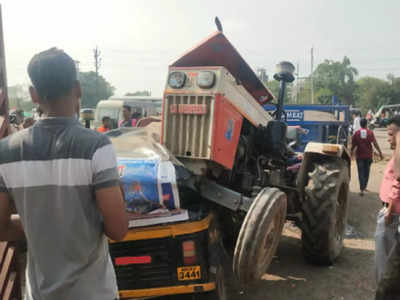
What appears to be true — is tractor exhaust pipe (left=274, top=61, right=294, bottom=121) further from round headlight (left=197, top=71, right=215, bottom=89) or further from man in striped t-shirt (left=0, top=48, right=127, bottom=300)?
man in striped t-shirt (left=0, top=48, right=127, bottom=300)

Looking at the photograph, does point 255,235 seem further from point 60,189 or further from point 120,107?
point 120,107

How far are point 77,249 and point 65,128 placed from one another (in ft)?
1.55

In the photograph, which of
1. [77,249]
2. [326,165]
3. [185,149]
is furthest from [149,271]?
[326,165]

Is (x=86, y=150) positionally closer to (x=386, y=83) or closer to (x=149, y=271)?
(x=149, y=271)

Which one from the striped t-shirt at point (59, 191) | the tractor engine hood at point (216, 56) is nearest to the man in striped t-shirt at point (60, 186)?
the striped t-shirt at point (59, 191)

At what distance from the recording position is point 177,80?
305 centimetres

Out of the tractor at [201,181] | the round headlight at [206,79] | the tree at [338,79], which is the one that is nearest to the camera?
the tractor at [201,181]

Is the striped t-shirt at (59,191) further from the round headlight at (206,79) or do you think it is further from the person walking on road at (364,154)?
the person walking on road at (364,154)

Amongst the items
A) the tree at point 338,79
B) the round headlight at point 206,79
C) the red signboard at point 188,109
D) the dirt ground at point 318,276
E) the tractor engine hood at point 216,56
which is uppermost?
the tree at point 338,79

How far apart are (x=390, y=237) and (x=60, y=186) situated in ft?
9.52

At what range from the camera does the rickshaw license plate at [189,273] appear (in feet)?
9.21

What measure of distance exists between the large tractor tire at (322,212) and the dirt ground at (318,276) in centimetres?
22

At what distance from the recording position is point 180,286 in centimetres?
280

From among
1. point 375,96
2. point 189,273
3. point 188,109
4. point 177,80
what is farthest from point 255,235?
point 375,96
